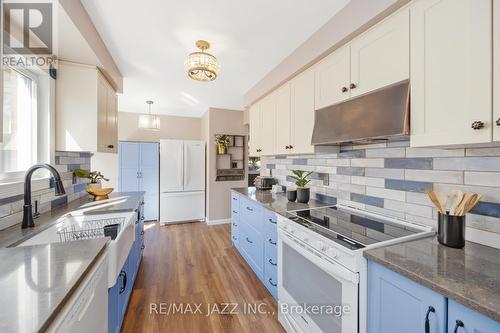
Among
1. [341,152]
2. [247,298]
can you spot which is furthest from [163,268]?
[341,152]

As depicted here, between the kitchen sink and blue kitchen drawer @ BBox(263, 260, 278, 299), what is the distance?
1275 millimetres

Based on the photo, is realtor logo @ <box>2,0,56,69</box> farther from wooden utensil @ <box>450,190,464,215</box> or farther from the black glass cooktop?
wooden utensil @ <box>450,190,464,215</box>

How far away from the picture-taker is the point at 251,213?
2502 millimetres

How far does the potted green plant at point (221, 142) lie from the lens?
4445 mm

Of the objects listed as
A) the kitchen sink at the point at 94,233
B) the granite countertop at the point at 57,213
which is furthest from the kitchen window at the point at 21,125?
the kitchen sink at the point at 94,233

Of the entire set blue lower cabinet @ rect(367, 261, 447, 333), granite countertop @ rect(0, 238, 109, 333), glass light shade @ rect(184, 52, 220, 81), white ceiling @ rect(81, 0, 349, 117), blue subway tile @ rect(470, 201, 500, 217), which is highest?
white ceiling @ rect(81, 0, 349, 117)

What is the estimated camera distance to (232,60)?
2426mm

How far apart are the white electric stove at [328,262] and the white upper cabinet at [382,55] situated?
947mm

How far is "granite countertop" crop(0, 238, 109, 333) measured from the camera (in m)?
0.58

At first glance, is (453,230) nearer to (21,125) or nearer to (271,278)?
(271,278)

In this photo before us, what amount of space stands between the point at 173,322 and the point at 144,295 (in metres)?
0.53

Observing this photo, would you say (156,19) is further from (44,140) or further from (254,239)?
(254,239)

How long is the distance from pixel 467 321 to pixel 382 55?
4.59 feet

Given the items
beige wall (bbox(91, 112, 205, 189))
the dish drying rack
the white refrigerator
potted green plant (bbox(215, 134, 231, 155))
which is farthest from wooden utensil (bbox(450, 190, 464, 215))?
beige wall (bbox(91, 112, 205, 189))
